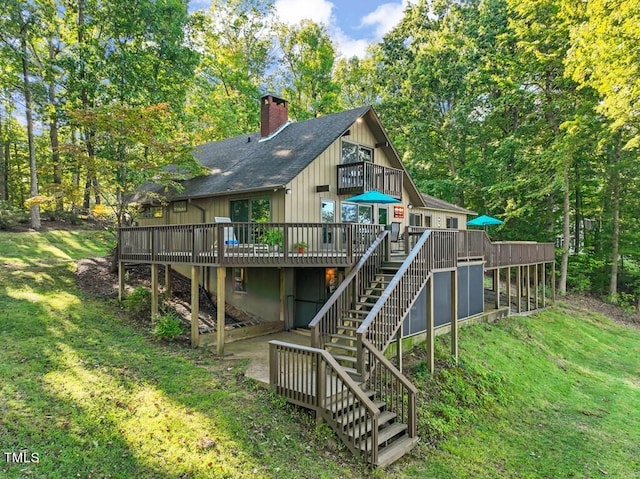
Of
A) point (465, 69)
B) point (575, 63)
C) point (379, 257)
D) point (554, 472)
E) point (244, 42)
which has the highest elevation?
point (244, 42)

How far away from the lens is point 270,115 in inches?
606

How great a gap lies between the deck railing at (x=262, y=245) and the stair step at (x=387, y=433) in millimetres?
3972

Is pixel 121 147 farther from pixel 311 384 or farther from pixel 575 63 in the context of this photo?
pixel 575 63

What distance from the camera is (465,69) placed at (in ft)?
76.5

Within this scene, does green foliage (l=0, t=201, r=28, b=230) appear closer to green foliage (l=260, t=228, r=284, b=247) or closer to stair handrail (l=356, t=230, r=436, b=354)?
green foliage (l=260, t=228, r=284, b=247)

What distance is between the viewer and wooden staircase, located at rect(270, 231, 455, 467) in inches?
236

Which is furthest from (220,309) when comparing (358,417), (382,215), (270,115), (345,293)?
(270,115)

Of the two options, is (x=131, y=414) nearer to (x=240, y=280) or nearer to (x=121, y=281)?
(x=121, y=281)

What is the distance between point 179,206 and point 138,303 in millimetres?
4898

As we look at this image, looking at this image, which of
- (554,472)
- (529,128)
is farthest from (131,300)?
(529,128)

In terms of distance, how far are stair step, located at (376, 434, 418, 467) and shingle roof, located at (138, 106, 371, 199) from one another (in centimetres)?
704

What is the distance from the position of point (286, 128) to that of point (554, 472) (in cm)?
1373

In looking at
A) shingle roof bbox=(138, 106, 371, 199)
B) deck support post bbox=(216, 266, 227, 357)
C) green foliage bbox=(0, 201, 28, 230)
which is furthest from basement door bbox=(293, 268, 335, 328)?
green foliage bbox=(0, 201, 28, 230)

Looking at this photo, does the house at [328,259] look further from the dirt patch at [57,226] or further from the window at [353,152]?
the dirt patch at [57,226]
